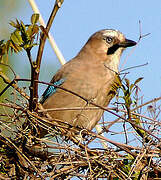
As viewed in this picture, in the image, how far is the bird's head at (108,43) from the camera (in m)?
4.41

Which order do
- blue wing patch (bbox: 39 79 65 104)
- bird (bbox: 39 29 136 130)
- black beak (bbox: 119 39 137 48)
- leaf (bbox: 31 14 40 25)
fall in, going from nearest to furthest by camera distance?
leaf (bbox: 31 14 40 25)
bird (bbox: 39 29 136 130)
blue wing patch (bbox: 39 79 65 104)
black beak (bbox: 119 39 137 48)

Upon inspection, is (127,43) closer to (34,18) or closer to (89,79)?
(89,79)

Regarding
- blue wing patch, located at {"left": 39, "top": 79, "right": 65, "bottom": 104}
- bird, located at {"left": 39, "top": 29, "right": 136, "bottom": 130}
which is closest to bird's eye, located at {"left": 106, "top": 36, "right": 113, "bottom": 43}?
bird, located at {"left": 39, "top": 29, "right": 136, "bottom": 130}

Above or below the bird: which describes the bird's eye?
above

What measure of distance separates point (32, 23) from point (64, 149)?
84 cm

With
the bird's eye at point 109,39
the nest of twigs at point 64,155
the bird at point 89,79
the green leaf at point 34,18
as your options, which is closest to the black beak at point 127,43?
the bird at point 89,79

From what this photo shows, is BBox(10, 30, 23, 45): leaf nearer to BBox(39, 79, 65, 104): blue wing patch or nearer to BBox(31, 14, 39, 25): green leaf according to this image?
BBox(31, 14, 39, 25): green leaf

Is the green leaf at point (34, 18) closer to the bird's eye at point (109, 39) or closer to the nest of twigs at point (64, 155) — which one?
the nest of twigs at point (64, 155)

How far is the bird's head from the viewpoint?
4.41m

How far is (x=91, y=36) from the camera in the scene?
4836 millimetres

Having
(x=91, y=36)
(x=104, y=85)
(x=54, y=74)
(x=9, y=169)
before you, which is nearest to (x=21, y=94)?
(x=9, y=169)

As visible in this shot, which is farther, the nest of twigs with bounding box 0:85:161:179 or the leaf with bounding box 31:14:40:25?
the nest of twigs with bounding box 0:85:161:179

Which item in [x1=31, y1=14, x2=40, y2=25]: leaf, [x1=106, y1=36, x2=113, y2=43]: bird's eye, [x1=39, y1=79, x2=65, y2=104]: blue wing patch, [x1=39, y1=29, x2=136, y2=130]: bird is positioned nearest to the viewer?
[x1=31, y1=14, x2=40, y2=25]: leaf

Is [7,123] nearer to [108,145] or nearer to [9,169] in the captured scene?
[9,169]
